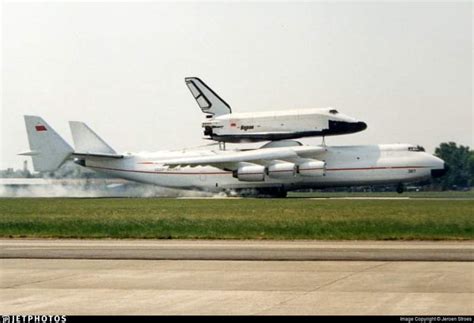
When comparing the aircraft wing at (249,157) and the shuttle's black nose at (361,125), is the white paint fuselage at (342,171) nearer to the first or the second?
the aircraft wing at (249,157)

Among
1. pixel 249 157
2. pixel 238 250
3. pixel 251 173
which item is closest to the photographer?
pixel 238 250

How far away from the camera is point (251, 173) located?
6919 cm

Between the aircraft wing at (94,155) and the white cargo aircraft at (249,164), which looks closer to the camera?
the white cargo aircraft at (249,164)

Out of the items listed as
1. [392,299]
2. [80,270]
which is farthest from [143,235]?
[392,299]

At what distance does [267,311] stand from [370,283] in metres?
3.32

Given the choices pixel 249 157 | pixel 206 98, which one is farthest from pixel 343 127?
pixel 206 98

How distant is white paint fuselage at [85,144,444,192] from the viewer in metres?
68.1

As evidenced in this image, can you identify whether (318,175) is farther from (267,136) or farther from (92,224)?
(92,224)

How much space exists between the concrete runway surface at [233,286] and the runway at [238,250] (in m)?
0.29

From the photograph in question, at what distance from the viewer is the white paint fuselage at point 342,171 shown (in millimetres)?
68062

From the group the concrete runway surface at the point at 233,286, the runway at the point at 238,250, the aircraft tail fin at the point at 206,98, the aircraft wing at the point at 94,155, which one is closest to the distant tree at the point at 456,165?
the aircraft tail fin at the point at 206,98

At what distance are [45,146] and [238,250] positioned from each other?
55.8 m

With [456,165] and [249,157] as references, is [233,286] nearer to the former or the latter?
[249,157]

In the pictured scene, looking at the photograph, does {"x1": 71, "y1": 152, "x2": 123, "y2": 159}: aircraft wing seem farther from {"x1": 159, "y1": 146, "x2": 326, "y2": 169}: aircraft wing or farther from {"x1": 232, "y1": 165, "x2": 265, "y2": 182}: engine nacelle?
{"x1": 232, "y1": 165, "x2": 265, "y2": 182}: engine nacelle
